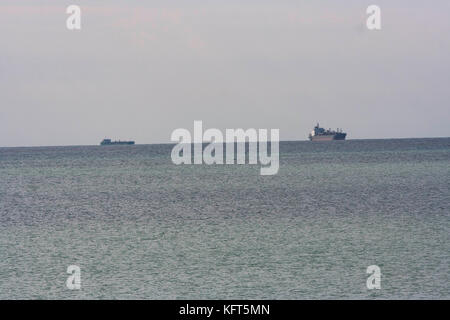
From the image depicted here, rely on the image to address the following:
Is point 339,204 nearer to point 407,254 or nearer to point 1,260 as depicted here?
point 407,254

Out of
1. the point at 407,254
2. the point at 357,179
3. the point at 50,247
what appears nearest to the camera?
the point at 407,254

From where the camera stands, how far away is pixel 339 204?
57594 millimetres

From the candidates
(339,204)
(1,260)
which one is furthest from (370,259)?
(339,204)

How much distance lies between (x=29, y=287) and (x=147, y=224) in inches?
755
